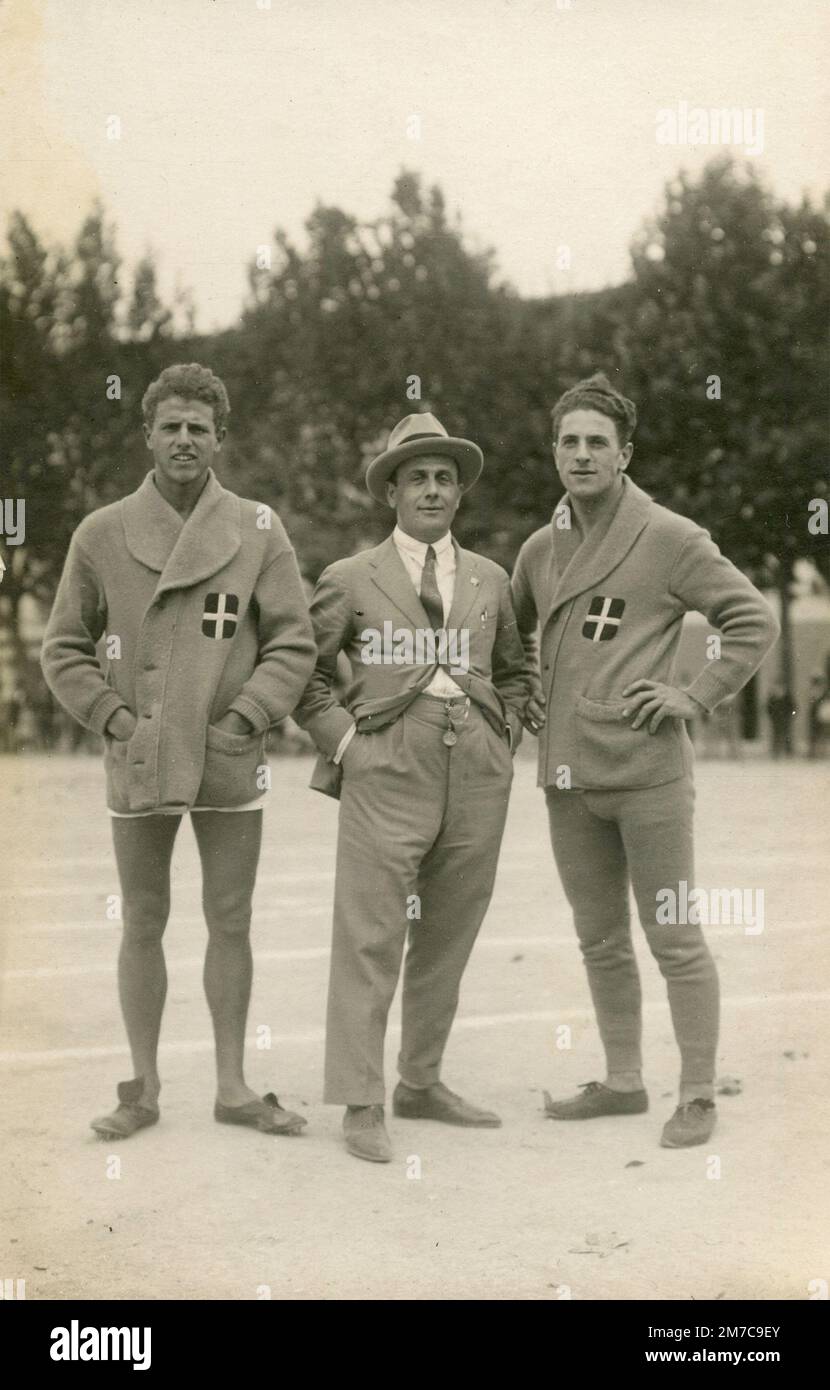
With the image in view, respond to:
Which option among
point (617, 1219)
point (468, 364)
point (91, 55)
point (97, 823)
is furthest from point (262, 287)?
point (617, 1219)

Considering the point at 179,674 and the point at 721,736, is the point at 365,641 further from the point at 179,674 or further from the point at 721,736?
the point at 721,736

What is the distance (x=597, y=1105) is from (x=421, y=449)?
2.25 metres

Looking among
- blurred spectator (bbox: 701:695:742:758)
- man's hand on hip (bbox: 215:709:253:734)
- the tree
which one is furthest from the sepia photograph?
blurred spectator (bbox: 701:695:742:758)

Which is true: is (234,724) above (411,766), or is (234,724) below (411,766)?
above

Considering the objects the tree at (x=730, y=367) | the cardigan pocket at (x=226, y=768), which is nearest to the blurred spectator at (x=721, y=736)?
the tree at (x=730, y=367)

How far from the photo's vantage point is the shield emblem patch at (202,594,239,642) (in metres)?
4.88

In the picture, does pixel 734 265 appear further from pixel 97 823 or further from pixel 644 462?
pixel 97 823

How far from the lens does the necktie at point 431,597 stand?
5074 millimetres

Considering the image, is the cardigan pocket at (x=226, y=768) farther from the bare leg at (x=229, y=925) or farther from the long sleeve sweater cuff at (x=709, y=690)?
the long sleeve sweater cuff at (x=709, y=690)

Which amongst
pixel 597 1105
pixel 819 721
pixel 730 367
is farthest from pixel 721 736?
pixel 597 1105

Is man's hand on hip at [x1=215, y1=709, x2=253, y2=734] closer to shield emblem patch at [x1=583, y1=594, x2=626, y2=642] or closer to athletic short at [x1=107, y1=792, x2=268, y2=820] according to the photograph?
athletic short at [x1=107, y1=792, x2=268, y2=820]

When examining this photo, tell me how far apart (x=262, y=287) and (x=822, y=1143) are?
18.6m

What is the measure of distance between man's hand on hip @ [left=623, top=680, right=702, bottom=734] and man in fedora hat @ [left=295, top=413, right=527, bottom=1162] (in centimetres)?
46

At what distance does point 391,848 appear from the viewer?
16.3 feet
